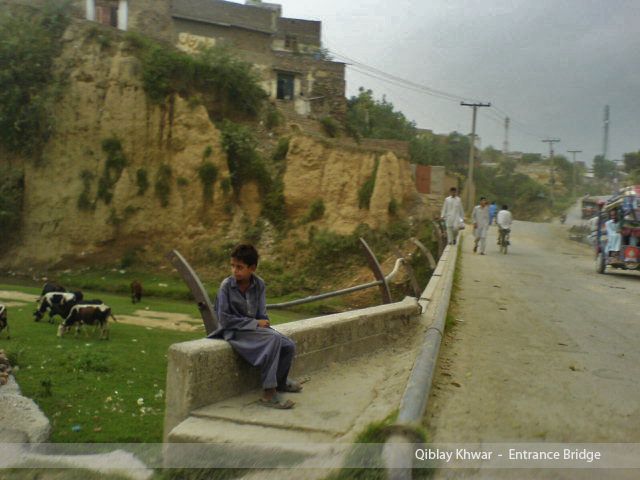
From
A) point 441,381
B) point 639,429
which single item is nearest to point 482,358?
point 441,381

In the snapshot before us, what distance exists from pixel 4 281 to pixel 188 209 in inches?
347

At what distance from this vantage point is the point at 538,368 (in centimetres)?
721

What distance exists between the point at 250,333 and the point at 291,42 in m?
46.8

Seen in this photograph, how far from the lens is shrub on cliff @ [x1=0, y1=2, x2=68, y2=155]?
32.3 m

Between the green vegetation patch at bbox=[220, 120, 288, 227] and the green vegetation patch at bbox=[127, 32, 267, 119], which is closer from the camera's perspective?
the green vegetation patch at bbox=[220, 120, 288, 227]

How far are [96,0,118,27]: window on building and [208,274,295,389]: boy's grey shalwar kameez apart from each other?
39.1 meters

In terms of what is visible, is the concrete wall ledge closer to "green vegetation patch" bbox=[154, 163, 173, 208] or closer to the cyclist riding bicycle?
the cyclist riding bicycle

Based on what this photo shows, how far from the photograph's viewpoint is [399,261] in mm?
10094

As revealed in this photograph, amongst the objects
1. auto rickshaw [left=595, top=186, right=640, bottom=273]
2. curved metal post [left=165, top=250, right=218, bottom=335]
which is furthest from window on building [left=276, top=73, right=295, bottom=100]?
curved metal post [left=165, top=250, right=218, bottom=335]

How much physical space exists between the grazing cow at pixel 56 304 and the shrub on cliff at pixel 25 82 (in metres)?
17.7

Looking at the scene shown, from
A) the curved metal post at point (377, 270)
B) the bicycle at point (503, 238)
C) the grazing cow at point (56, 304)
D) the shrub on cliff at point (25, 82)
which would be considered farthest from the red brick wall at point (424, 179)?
the curved metal post at point (377, 270)

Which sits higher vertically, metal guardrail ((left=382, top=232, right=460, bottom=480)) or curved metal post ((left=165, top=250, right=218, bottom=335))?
curved metal post ((left=165, top=250, right=218, bottom=335))

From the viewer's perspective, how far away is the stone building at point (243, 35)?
40.3 metres

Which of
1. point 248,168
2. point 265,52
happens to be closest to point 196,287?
point 248,168
